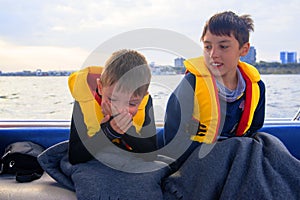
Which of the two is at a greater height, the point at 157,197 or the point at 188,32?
the point at 188,32

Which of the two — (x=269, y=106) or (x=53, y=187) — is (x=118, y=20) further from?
(x=269, y=106)

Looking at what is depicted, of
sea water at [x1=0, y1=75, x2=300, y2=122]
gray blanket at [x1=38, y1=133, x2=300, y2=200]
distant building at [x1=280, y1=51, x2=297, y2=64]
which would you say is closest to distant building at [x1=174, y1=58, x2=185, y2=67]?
gray blanket at [x1=38, y1=133, x2=300, y2=200]

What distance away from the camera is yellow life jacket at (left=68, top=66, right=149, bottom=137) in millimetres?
1156

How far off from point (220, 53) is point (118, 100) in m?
0.50

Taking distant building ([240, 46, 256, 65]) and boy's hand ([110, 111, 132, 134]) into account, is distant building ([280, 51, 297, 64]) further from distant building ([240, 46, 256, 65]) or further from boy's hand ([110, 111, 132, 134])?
boy's hand ([110, 111, 132, 134])

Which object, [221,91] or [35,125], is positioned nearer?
[221,91]

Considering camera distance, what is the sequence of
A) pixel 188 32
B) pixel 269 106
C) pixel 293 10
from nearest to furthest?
pixel 188 32 < pixel 293 10 < pixel 269 106

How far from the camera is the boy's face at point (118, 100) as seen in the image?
1.07 meters

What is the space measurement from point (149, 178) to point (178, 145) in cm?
26

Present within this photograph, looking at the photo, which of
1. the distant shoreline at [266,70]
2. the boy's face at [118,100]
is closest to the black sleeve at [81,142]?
the boy's face at [118,100]

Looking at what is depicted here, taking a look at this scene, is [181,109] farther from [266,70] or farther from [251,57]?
[266,70]

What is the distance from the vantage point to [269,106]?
2260mm

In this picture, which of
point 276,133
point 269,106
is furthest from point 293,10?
point 276,133

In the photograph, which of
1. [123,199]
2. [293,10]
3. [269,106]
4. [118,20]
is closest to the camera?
[123,199]
